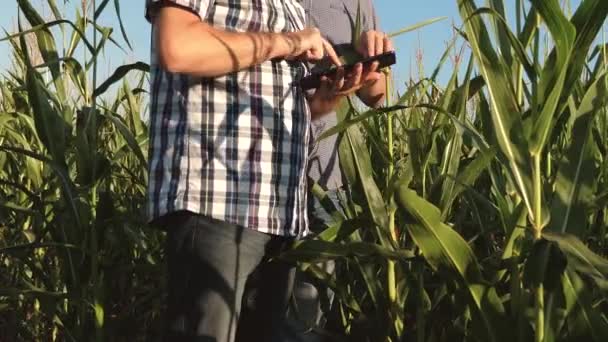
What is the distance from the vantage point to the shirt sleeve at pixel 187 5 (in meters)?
1.17

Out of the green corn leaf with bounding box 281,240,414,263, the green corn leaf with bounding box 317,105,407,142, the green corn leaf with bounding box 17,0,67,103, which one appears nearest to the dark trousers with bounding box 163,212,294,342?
the green corn leaf with bounding box 281,240,414,263

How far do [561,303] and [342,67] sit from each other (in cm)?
47

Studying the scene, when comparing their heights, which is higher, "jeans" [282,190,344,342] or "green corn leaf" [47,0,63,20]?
"green corn leaf" [47,0,63,20]

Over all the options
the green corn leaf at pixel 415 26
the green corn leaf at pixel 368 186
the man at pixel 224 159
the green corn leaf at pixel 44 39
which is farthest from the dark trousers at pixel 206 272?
the green corn leaf at pixel 44 39

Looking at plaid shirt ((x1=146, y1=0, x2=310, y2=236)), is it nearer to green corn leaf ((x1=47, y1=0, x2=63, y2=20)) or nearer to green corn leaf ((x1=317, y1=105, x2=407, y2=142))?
green corn leaf ((x1=317, y1=105, x2=407, y2=142))

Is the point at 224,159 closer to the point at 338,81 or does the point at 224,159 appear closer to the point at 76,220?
the point at 338,81

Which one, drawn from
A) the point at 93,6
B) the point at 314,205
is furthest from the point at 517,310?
the point at 93,6

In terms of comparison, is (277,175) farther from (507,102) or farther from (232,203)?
(507,102)

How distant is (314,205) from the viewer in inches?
79.7

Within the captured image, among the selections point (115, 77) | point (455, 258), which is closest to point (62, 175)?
point (115, 77)

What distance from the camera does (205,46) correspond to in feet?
3.83

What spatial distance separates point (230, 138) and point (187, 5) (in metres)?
0.20

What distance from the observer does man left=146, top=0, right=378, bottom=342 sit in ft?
4.09

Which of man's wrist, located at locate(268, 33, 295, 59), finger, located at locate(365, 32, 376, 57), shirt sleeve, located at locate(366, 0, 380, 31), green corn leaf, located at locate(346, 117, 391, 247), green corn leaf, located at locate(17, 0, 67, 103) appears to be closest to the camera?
man's wrist, located at locate(268, 33, 295, 59)
